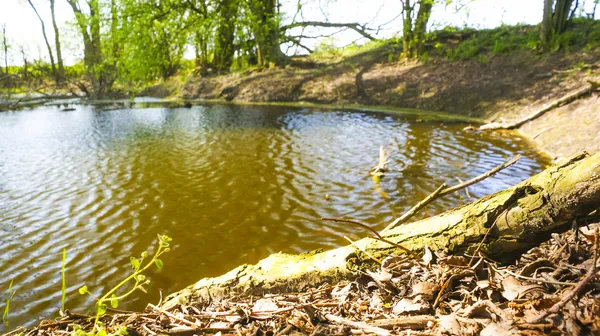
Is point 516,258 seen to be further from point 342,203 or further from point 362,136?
point 362,136

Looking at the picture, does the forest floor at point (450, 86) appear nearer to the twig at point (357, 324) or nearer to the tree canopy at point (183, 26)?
the tree canopy at point (183, 26)

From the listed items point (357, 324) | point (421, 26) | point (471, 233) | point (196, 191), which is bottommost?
point (196, 191)

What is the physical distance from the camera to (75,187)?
6.33m

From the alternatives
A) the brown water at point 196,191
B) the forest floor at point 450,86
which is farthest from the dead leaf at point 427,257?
the forest floor at point 450,86

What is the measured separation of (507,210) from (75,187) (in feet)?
22.5

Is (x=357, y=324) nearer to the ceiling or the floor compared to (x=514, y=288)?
nearer to the floor

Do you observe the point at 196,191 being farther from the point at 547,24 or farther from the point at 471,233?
the point at 547,24

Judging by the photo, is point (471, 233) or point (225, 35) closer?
point (471, 233)

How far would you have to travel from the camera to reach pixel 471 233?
1.86 metres

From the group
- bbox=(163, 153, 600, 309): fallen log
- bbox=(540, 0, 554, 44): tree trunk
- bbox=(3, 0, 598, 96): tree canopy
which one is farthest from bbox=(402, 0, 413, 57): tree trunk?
bbox=(163, 153, 600, 309): fallen log

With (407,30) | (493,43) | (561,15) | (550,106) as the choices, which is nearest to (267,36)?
(407,30)

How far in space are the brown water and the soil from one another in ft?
4.71

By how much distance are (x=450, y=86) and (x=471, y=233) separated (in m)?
15.6

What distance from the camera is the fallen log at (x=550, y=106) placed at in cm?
953
